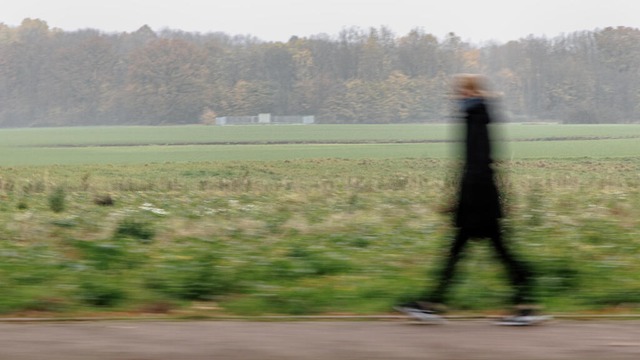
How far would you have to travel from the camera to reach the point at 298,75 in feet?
282

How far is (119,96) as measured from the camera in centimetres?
8994

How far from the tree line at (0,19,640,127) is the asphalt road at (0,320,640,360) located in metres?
70.7

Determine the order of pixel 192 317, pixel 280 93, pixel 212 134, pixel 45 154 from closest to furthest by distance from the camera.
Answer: pixel 192 317
pixel 45 154
pixel 212 134
pixel 280 93

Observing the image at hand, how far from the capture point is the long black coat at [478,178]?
7.00 m

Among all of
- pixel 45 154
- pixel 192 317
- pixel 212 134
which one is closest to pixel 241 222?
pixel 192 317

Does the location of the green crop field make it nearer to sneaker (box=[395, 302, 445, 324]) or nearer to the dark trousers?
the dark trousers

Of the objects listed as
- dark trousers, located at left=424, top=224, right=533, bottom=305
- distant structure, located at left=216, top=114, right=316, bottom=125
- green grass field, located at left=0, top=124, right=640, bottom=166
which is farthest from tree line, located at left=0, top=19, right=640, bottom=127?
dark trousers, located at left=424, top=224, right=533, bottom=305

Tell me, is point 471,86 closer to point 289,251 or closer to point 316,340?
point 316,340

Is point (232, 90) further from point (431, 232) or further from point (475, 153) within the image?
point (475, 153)

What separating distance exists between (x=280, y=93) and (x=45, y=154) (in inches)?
1079

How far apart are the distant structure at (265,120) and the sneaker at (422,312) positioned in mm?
77876

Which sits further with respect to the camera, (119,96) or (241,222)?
(119,96)

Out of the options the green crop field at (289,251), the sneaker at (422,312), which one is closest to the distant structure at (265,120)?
the green crop field at (289,251)

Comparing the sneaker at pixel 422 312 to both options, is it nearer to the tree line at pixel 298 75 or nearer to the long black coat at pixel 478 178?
the long black coat at pixel 478 178
